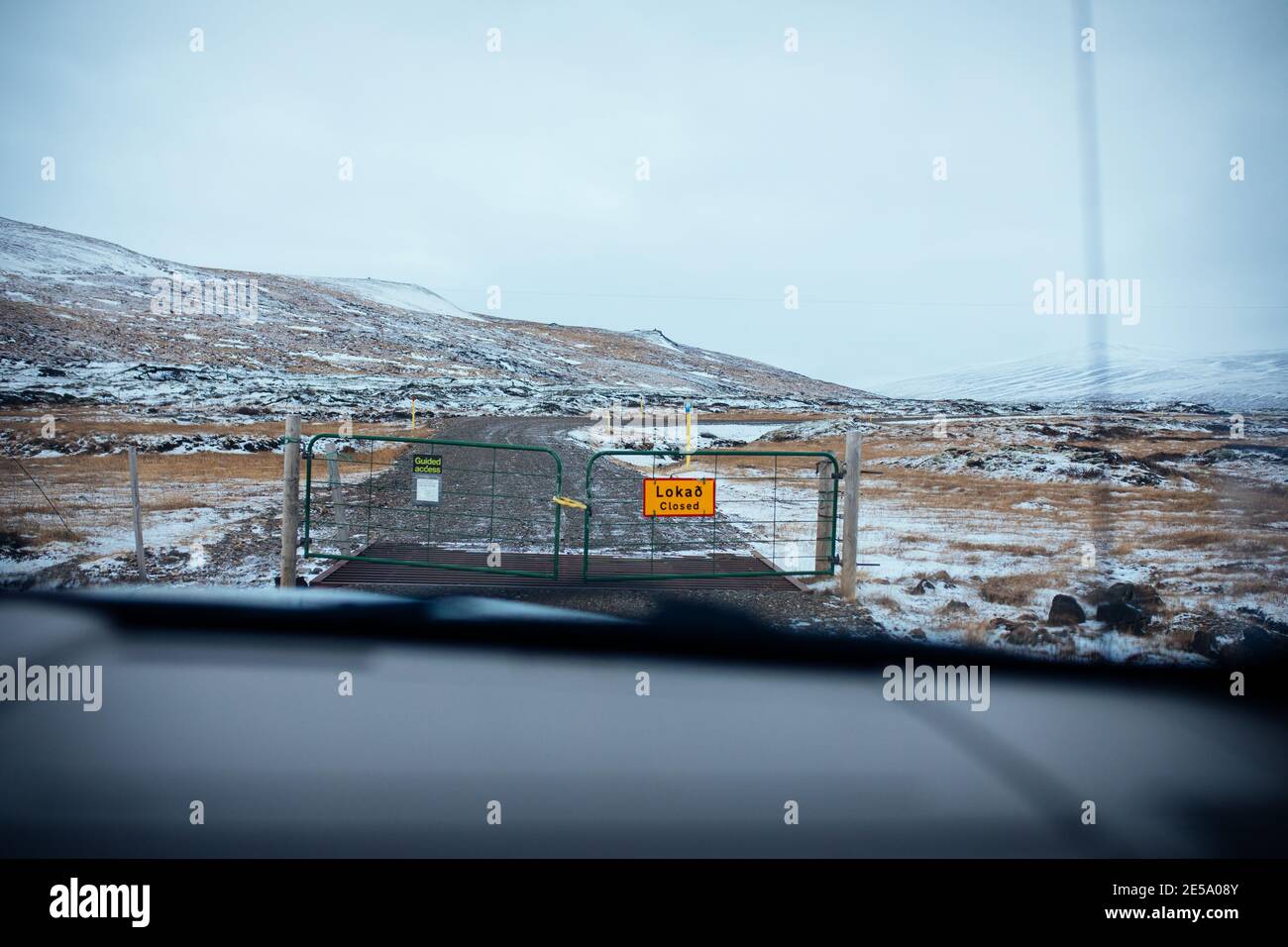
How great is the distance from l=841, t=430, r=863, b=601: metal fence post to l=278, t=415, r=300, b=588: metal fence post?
15.1 ft

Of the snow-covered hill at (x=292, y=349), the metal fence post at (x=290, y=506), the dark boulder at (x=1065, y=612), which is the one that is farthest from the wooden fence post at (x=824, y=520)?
the snow-covered hill at (x=292, y=349)

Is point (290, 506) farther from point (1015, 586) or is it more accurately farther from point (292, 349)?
point (292, 349)

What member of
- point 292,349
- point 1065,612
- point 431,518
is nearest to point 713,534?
point 1065,612

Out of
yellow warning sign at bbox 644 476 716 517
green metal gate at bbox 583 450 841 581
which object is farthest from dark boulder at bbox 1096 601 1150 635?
yellow warning sign at bbox 644 476 716 517

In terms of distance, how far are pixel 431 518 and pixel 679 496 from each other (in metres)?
3.67

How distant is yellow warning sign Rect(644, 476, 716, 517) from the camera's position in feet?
21.5

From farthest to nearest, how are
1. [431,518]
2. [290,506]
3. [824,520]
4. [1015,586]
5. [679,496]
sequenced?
[431,518] → [824,520] → [1015,586] → [679,496] → [290,506]

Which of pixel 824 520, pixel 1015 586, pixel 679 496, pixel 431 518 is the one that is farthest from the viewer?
pixel 431 518

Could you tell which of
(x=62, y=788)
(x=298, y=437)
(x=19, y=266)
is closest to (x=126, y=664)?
(x=62, y=788)

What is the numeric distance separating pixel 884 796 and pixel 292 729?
8.63 feet

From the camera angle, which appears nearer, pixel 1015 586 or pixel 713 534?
pixel 1015 586

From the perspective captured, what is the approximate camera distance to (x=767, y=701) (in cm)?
405

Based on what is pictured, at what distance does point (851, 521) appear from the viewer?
22.1 ft
